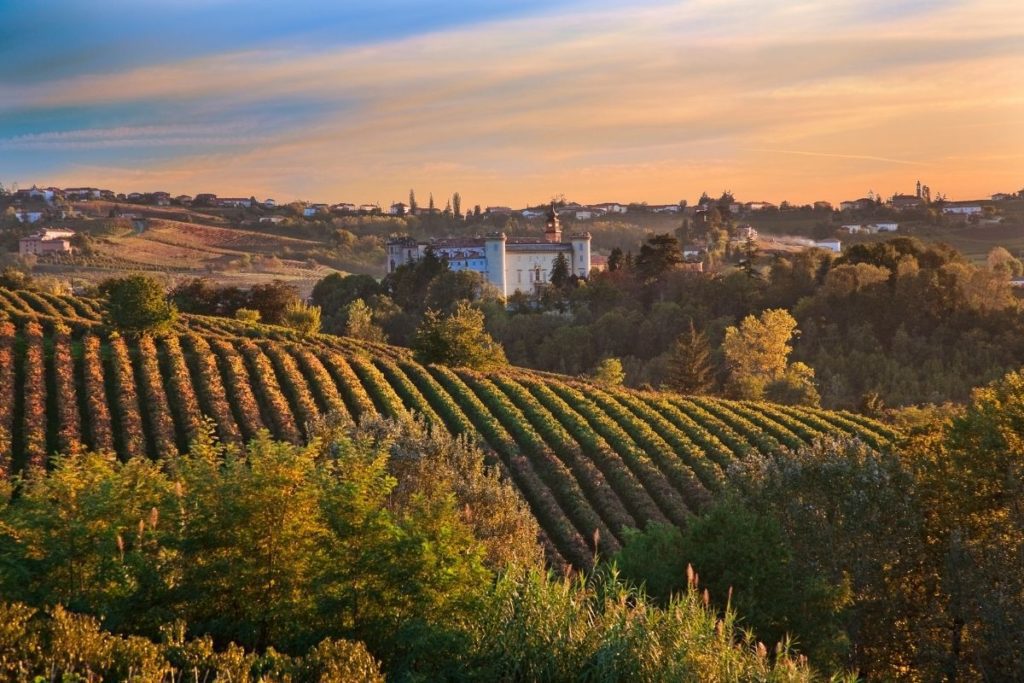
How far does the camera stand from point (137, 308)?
41.9 metres

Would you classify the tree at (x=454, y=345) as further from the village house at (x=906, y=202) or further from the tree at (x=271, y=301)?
the village house at (x=906, y=202)

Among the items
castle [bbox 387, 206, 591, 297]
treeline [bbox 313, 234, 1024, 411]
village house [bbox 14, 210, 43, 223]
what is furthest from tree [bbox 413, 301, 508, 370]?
village house [bbox 14, 210, 43, 223]

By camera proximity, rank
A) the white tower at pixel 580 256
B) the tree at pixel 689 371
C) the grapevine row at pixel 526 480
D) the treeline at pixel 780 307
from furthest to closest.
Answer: the white tower at pixel 580 256, the treeline at pixel 780 307, the tree at pixel 689 371, the grapevine row at pixel 526 480

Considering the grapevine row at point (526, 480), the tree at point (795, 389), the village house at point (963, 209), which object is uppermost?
the village house at point (963, 209)

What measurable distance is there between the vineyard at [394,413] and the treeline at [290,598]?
14.1 m

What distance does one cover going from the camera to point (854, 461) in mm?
18688

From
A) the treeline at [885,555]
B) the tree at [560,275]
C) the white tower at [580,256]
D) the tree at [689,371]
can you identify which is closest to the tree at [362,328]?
the tree at [689,371]

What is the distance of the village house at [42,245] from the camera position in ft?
388

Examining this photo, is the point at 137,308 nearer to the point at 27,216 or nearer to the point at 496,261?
the point at 496,261

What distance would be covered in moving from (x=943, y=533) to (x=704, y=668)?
34.6 feet

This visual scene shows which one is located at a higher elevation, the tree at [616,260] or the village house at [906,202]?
the village house at [906,202]

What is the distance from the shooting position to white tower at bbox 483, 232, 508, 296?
11731cm

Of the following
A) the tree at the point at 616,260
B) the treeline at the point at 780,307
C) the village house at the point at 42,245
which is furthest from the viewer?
the village house at the point at 42,245

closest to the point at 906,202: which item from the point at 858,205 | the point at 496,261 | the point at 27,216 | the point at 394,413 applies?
the point at 858,205
